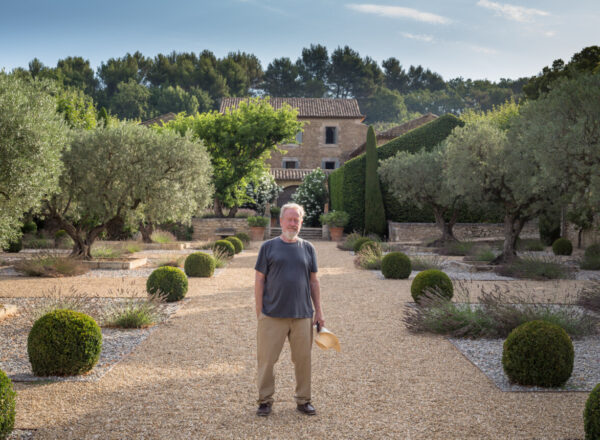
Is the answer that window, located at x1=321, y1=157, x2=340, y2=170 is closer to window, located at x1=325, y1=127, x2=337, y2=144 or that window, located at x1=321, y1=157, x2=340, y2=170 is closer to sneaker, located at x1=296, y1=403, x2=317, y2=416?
window, located at x1=325, y1=127, x2=337, y2=144

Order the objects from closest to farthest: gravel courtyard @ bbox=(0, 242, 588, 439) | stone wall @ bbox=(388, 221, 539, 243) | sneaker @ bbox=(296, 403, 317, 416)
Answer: gravel courtyard @ bbox=(0, 242, 588, 439), sneaker @ bbox=(296, 403, 317, 416), stone wall @ bbox=(388, 221, 539, 243)

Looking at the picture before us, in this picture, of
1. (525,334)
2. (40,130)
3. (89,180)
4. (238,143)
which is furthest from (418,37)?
(525,334)

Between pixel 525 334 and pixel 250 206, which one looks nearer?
pixel 525 334

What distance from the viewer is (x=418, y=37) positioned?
1938 cm

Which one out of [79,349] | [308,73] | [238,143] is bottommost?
[79,349]

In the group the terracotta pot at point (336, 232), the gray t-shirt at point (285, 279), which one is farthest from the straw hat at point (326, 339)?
the terracotta pot at point (336, 232)

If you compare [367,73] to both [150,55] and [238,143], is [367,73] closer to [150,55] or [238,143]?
[150,55]

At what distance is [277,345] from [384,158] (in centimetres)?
2316

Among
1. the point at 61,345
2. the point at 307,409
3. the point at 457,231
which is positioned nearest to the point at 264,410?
the point at 307,409

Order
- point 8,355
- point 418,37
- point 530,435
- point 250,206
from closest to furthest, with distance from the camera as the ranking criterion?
point 530,435 < point 8,355 < point 418,37 < point 250,206

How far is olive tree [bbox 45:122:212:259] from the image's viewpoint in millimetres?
13758

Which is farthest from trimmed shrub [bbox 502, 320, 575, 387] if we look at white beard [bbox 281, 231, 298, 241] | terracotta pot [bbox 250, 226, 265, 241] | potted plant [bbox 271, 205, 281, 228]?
potted plant [bbox 271, 205, 281, 228]

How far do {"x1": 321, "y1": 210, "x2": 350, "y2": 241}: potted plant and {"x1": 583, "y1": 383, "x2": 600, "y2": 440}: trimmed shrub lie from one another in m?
22.6

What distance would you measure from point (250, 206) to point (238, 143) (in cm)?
608
